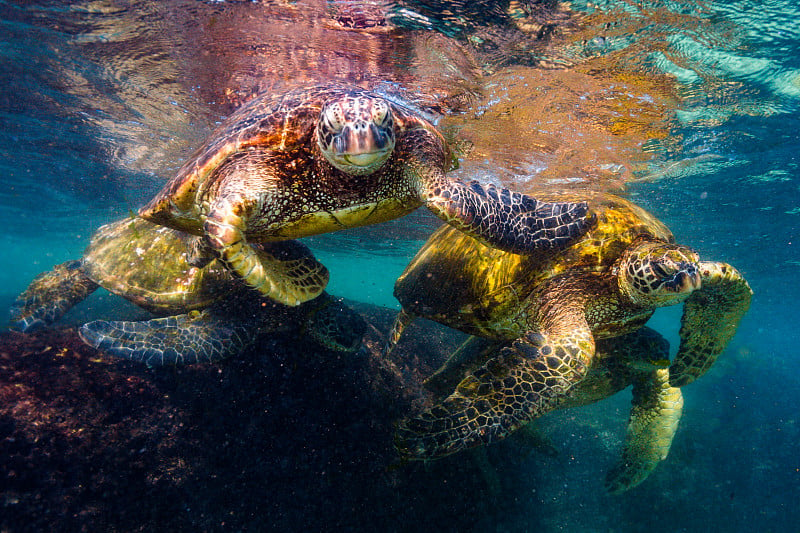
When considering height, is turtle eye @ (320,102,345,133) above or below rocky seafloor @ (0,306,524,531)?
above

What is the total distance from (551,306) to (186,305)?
527 centimetres

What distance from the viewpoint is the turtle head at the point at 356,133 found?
240cm

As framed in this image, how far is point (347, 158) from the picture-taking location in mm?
2502

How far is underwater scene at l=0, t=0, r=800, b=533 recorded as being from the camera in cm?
311

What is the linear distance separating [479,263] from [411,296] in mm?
1250

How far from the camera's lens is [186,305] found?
17.2 feet

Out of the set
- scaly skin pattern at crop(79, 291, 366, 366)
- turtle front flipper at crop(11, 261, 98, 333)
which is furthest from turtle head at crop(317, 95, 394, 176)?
turtle front flipper at crop(11, 261, 98, 333)

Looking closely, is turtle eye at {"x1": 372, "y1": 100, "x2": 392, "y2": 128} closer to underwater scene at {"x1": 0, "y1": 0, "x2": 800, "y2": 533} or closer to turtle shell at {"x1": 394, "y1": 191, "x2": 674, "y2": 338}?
underwater scene at {"x1": 0, "y1": 0, "x2": 800, "y2": 533}

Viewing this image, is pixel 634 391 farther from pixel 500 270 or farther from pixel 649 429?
pixel 500 270

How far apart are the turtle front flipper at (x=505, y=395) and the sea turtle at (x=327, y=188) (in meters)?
0.97

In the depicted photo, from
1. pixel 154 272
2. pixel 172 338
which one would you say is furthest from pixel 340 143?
pixel 154 272

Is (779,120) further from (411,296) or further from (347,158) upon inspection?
(347,158)

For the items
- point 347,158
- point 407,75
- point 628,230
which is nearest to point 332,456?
point 347,158

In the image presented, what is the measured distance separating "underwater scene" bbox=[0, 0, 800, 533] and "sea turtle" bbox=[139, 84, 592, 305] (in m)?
0.03
